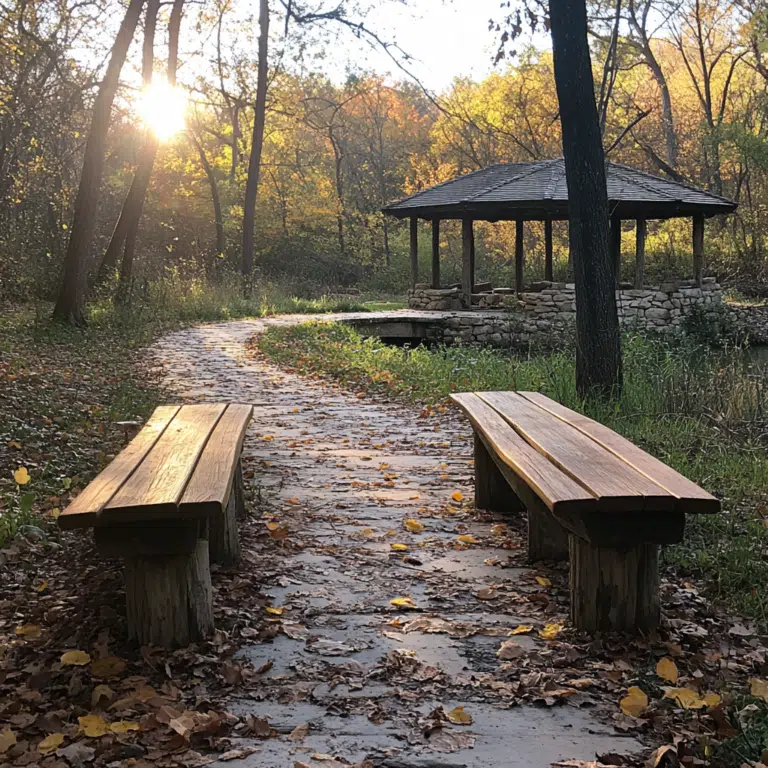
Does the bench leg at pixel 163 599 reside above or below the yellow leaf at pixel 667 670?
above

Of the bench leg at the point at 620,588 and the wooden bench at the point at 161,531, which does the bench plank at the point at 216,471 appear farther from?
the bench leg at the point at 620,588

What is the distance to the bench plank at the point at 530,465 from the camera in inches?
104

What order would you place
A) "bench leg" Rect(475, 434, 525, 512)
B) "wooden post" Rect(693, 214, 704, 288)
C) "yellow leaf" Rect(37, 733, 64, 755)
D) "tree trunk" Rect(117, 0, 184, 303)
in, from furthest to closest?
1. "wooden post" Rect(693, 214, 704, 288)
2. "tree trunk" Rect(117, 0, 184, 303)
3. "bench leg" Rect(475, 434, 525, 512)
4. "yellow leaf" Rect(37, 733, 64, 755)

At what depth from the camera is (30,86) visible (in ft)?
50.1

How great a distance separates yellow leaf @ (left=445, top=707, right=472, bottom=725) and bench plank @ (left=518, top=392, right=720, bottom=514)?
899mm

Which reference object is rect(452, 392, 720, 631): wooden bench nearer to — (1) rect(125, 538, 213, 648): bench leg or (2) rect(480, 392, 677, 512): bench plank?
(2) rect(480, 392, 677, 512): bench plank

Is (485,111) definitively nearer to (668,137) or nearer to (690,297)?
(668,137)

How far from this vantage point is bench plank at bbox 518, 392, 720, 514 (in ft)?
8.52

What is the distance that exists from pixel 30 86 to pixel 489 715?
15.7 meters

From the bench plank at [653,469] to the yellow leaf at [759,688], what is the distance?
51cm

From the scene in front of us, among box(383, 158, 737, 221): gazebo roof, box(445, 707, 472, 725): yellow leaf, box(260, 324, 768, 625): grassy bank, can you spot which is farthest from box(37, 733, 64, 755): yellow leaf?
box(383, 158, 737, 221): gazebo roof

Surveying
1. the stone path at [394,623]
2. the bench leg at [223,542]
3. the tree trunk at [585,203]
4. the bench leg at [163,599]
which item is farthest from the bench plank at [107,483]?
the tree trunk at [585,203]

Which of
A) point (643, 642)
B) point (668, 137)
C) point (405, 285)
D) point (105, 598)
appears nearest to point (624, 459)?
point (643, 642)

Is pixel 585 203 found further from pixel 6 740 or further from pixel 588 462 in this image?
pixel 6 740
